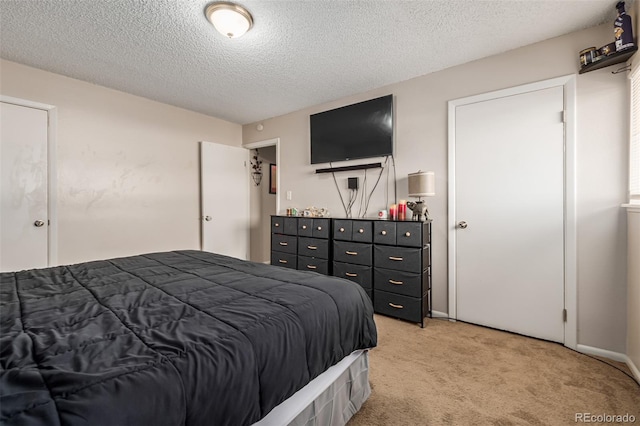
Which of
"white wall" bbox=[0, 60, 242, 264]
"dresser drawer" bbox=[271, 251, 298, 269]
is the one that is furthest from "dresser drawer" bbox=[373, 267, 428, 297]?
"white wall" bbox=[0, 60, 242, 264]

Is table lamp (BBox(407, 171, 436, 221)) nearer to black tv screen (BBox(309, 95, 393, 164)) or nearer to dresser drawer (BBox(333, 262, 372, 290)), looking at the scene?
black tv screen (BBox(309, 95, 393, 164))

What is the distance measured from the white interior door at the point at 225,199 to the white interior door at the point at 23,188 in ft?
5.62

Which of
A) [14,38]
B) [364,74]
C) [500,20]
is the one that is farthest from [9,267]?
[500,20]

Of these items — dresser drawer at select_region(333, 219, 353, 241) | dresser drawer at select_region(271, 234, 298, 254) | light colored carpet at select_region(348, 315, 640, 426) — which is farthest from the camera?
dresser drawer at select_region(271, 234, 298, 254)

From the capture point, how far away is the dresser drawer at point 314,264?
3303 mm

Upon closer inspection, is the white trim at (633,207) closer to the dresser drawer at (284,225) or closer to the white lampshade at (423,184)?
the white lampshade at (423,184)

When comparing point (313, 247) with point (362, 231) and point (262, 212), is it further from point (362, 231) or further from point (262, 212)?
point (262, 212)

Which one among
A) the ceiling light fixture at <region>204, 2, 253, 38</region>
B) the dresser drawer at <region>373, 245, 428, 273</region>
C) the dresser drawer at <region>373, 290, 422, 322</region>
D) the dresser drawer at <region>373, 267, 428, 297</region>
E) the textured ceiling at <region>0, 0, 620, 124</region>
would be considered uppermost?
the textured ceiling at <region>0, 0, 620, 124</region>

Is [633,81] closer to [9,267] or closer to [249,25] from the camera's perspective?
[249,25]

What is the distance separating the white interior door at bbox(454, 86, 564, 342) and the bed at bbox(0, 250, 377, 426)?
1651mm

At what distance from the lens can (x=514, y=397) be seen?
5.51 ft

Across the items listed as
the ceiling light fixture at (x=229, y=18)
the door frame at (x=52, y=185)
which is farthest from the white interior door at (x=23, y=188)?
the ceiling light fixture at (x=229, y=18)

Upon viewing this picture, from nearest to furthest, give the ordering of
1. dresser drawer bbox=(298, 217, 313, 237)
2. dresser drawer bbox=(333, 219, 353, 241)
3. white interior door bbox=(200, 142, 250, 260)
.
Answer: dresser drawer bbox=(333, 219, 353, 241) < dresser drawer bbox=(298, 217, 313, 237) < white interior door bbox=(200, 142, 250, 260)

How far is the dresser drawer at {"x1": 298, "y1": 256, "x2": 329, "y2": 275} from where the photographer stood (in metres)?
3.30
